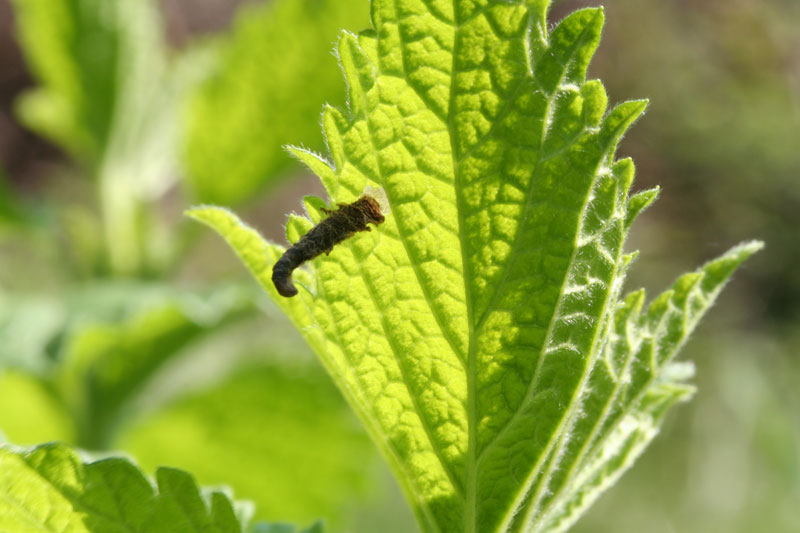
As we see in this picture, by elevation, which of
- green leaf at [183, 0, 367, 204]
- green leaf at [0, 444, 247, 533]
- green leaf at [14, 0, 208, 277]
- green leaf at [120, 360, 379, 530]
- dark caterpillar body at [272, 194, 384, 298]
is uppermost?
green leaf at [14, 0, 208, 277]

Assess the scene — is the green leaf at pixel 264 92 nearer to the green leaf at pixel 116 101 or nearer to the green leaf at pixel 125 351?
the green leaf at pixel 116 101

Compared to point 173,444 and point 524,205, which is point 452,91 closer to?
point 524,205

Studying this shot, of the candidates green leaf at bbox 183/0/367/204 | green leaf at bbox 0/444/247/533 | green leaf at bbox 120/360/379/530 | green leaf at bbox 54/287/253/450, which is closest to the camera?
green leaf at bbox 0/444/247/533

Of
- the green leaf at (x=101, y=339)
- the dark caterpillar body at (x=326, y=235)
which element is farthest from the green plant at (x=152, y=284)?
the dark caterpillar body at (x=326, y=235)

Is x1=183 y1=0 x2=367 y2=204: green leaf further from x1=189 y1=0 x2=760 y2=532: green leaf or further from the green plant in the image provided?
x1=189 y1=0 x2=760 y2=532: green leaf

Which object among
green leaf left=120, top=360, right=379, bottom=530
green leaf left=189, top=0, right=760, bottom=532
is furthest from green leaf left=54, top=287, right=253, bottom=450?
green leaf left=189, top=0, right=760, bottom=532

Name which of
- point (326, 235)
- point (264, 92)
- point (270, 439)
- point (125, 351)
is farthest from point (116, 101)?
point (326, 235)
